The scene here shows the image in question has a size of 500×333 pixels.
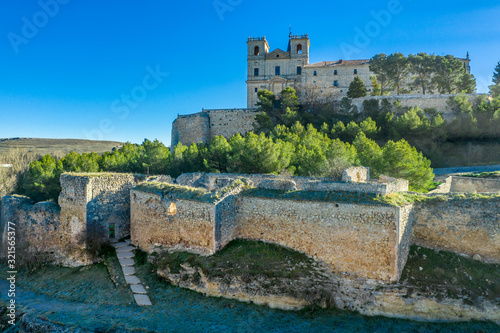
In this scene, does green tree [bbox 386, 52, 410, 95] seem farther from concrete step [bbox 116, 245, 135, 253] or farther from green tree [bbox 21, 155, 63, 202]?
concrete step [bbox 116, 245, 135, 253]

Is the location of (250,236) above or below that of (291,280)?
above

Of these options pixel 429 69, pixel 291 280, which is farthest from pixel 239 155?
pixel 429 69

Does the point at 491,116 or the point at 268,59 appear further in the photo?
the point at 268,59

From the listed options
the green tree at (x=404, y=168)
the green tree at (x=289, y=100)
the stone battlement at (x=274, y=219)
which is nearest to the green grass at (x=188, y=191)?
the stone battlement at (x=274, y=219)

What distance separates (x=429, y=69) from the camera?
38.5 metres

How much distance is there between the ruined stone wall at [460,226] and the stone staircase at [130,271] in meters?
7.88

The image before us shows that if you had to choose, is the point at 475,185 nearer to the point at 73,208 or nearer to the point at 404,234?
the point at 404,234

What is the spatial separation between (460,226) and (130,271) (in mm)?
9805

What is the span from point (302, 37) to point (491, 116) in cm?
2554

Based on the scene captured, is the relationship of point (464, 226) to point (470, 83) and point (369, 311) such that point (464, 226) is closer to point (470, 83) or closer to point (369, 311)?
point (369, 311)

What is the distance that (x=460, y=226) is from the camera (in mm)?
9000

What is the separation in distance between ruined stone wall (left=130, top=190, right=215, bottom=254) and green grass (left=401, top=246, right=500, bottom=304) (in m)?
5.55

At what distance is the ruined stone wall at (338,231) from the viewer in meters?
8.34

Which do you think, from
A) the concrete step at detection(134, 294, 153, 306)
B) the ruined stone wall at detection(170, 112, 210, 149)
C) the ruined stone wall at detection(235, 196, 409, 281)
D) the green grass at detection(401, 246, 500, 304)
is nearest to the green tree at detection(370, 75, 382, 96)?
the ruined stone wall at detection(170, 112, 210, 149)
